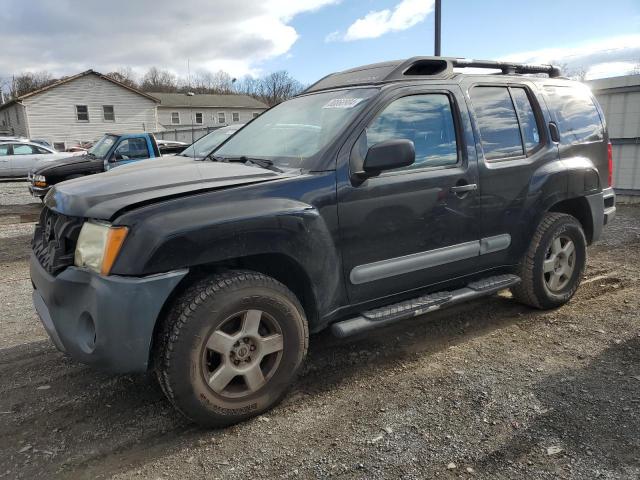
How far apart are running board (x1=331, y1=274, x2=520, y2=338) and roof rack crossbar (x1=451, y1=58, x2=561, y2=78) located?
1.77 metres

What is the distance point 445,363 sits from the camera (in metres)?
3.58

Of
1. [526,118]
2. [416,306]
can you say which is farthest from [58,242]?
[526,118]

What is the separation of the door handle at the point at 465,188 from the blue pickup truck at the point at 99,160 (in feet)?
31.1

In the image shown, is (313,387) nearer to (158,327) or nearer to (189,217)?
(158,327)

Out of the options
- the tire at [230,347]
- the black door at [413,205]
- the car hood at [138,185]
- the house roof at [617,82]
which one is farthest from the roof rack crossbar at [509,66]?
the house roof at [617,82]

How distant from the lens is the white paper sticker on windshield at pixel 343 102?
11.1 feet

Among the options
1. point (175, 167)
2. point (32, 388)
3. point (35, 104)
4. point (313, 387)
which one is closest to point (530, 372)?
point (313, 387)

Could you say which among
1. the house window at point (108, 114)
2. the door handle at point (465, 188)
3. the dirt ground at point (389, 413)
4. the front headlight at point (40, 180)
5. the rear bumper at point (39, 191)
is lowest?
the dirt ground at point (389, 413)

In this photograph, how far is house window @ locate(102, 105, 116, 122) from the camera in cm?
3775

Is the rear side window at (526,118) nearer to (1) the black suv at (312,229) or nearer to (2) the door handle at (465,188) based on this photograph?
(1) the black suv at (312,229)

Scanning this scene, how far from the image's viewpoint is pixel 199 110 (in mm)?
52844

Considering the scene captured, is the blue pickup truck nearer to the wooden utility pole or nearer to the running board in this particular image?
the wooden utility pole

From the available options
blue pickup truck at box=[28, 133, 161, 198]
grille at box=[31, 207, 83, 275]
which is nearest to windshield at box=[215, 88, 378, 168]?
grille at box=[31, 207, 83, 275]

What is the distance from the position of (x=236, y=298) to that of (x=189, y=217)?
509mm
